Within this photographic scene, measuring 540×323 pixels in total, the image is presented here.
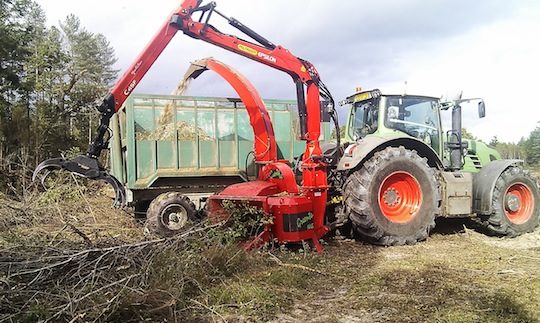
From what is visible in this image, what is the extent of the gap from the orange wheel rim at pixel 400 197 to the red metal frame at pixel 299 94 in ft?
3.24

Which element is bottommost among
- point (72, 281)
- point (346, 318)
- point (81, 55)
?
point (346, 318)

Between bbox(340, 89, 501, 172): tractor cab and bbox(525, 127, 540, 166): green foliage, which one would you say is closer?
bbox(340, 89, 501, 172): tractor cab

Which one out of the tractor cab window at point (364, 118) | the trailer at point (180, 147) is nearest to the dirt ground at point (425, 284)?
the tractor cab window at point (364, 118)

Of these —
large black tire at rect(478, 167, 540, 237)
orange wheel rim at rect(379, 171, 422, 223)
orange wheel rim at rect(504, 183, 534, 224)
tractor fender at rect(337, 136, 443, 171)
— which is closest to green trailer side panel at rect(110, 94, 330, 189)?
tractor fender at rect(337, 136, 443, 171)

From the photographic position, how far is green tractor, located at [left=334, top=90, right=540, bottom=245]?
676cm

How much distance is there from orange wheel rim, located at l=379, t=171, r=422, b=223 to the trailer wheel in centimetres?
298

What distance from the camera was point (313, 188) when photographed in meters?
6.56

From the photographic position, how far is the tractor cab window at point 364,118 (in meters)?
7.85

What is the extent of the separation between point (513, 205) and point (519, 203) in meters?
0.27

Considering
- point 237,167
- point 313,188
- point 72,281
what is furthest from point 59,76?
point 72,281

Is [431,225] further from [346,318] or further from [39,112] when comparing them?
[39,112]

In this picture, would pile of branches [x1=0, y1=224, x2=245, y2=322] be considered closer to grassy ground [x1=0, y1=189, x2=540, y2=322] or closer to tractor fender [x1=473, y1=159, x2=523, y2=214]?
grassy ground [x1=0, y1=189, x2=540, y2=322]

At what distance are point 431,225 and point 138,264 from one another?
179 inches

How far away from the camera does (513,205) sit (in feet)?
26.4
